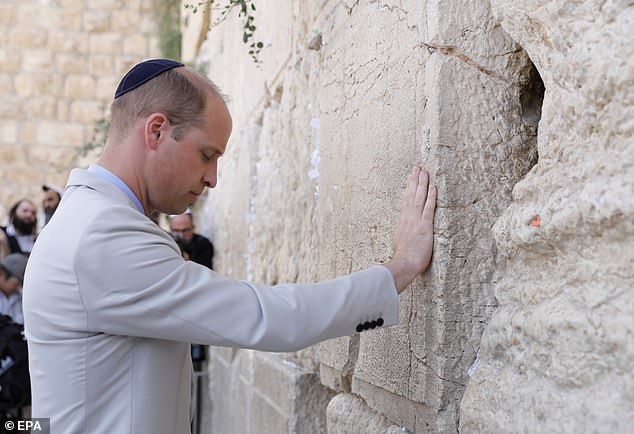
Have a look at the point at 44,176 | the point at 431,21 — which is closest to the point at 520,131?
the point at 431,21

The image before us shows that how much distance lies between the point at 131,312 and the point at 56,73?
949cm

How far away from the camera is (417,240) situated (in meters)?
1.75

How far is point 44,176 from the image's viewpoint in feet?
33.5

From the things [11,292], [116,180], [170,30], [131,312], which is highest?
[170,30]

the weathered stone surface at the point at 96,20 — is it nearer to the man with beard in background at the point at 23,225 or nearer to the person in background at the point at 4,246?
the man with beard in background at the point at 23,225

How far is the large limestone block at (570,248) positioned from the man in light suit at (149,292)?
11.7 inches

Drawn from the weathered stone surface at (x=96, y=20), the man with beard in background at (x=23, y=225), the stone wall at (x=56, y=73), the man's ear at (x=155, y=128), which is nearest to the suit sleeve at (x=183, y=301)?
the man's ear at (x=155, y=128)

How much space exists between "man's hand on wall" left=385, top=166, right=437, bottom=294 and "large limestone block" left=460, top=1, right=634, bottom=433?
183mm

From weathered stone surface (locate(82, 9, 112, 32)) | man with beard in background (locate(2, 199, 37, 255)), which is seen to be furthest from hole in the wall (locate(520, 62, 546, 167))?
weathered stone surface (locate(82, 9, 112, 32))

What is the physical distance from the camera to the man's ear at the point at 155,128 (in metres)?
1.80

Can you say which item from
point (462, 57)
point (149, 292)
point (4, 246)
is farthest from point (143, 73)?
point (4, 246)

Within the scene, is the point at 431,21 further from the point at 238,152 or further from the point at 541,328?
the point at 238,152

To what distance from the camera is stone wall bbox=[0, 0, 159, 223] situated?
10109 millimetres

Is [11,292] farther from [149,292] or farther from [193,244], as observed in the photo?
[149,292]
